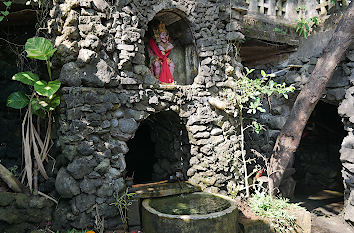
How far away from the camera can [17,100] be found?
4.43m

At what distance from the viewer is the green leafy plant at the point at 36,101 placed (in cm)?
411

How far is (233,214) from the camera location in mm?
4172

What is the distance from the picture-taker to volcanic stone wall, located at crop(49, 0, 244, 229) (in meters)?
4.14

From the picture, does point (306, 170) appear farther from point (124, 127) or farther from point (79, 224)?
point (79, 224)

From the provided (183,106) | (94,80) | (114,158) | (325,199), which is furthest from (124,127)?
(325,199)

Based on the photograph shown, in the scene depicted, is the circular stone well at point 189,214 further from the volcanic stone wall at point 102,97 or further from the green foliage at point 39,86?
the green foliage at point 39,86

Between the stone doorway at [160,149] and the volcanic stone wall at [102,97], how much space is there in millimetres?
554

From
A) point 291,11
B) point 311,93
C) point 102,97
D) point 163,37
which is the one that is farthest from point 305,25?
point 102,97

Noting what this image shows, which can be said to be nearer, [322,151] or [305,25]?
[305,25]

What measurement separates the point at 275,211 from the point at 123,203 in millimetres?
2642

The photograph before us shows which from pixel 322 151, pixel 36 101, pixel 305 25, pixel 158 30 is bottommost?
pixel 322 151

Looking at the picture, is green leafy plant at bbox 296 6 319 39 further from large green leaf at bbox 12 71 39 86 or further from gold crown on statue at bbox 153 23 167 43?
large green leaf at bbox 12 71 39 86

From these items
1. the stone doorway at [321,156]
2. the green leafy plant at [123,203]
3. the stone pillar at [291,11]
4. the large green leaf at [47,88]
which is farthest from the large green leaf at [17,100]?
the stone doorway at [321,156]

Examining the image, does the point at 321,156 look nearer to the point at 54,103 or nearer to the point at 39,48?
the point at 54,103
